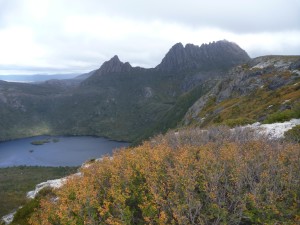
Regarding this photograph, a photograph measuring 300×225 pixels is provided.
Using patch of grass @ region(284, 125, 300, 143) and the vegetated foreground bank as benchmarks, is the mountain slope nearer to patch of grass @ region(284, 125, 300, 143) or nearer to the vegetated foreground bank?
patch of grass @ region(284, 125, 300, 143)

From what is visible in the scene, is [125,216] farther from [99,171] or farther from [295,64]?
[295,64]

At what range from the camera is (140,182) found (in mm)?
20750

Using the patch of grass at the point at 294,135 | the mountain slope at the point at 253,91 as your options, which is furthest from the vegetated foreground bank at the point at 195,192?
the mountain slope at the point at 253,91

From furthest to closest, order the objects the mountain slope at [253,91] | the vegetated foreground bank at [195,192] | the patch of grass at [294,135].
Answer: the mountain slope at [253,91]
the patch of grass at [294,135]
the vegetated foreground bank at [195,192]

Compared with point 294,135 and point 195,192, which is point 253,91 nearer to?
point 294,135

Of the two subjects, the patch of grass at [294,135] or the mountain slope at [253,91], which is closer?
the patch of grass at [294,135]

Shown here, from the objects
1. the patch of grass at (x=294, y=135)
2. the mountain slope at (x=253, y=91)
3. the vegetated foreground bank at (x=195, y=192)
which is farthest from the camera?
the mountain slope at (x=253, y=91)

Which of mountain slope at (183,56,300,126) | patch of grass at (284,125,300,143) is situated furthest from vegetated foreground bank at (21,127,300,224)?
mountain slope at (183,56,300,126)

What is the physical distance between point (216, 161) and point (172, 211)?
4.92m

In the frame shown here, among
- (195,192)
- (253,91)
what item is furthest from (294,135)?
(253,91)

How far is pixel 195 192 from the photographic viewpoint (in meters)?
17.5

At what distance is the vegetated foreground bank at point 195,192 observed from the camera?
50.0 feet

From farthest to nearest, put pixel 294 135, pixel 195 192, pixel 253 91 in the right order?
1. pixel 253 91
2. pixel 294 135
3. pixel 195 192

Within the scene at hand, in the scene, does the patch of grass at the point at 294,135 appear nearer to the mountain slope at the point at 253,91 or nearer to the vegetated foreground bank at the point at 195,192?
the vegetated foreground bank at the point at 195,192
